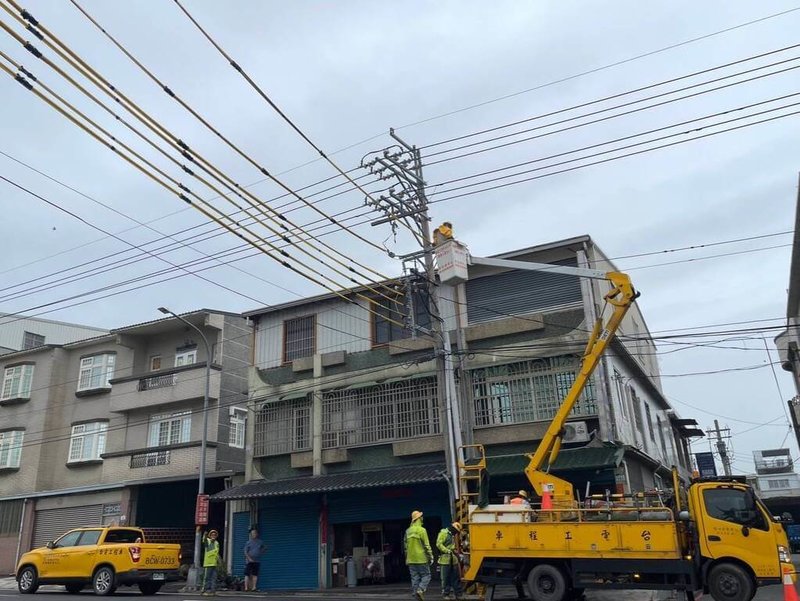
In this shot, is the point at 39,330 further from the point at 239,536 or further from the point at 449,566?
the point at 449,566

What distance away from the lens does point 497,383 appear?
21281mm

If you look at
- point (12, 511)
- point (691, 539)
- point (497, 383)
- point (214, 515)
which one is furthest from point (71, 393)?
point (691, 539)

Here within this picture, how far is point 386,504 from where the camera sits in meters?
22.1

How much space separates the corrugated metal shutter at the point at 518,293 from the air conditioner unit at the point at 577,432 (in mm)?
3685

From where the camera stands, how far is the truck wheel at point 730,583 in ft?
39.3

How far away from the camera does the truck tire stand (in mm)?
12823

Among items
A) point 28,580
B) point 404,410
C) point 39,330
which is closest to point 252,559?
point 28,580

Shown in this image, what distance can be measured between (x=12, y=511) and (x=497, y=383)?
24853 mm

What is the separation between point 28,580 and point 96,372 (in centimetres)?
1559

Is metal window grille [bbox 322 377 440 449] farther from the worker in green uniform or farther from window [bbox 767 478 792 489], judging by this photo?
window [bbox 767 478 792 489]

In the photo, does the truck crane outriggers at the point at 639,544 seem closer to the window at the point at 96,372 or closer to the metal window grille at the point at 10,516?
the window at the point at 96,372

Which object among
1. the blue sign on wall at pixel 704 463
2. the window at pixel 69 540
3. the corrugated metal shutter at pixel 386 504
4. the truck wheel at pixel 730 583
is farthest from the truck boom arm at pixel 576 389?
the blue sign on wall at pixel 704 463

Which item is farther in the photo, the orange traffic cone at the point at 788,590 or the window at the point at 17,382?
the window at the point at 17,382

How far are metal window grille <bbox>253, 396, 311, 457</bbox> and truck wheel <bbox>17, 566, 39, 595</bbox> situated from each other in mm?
8093
